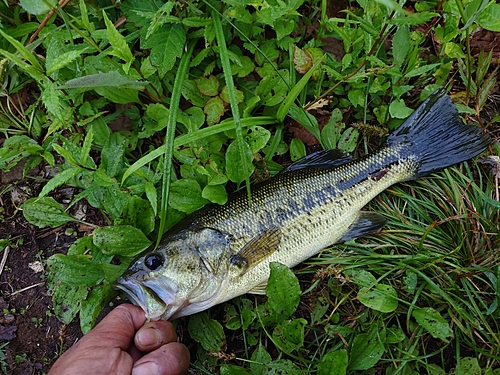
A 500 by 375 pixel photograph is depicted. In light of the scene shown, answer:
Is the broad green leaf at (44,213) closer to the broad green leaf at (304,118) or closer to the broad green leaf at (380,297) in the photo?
the broad green leaf at (304,118)

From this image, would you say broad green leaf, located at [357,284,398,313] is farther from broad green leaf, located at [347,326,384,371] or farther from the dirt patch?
the dirt patch

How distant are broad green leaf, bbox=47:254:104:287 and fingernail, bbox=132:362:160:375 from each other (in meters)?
0.77

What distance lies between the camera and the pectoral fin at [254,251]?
2.83 meters

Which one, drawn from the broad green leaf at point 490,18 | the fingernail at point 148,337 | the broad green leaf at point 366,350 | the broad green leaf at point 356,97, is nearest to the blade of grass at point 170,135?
the fingernail at point 148,337

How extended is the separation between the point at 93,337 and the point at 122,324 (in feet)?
0.60

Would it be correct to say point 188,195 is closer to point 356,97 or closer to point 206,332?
point 206,332

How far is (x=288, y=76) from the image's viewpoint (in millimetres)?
3281

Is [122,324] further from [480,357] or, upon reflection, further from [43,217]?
[480,357]

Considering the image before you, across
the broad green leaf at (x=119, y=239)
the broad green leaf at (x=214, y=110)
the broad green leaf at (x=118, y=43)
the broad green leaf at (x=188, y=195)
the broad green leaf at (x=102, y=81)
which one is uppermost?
the broad green leaf at (x=118, y=43)

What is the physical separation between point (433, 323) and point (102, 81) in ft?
9.36

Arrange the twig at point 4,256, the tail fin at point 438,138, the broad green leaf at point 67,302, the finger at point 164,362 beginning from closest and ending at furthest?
the finger at point 164,362 → the broad green leaf at point 67,302 → the tail fin at point 438,138 → the twig at point 4,256

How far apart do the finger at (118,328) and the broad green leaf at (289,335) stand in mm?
946

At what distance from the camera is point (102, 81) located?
8.66ft

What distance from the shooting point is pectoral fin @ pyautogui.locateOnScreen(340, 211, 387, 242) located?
3.17 meters
